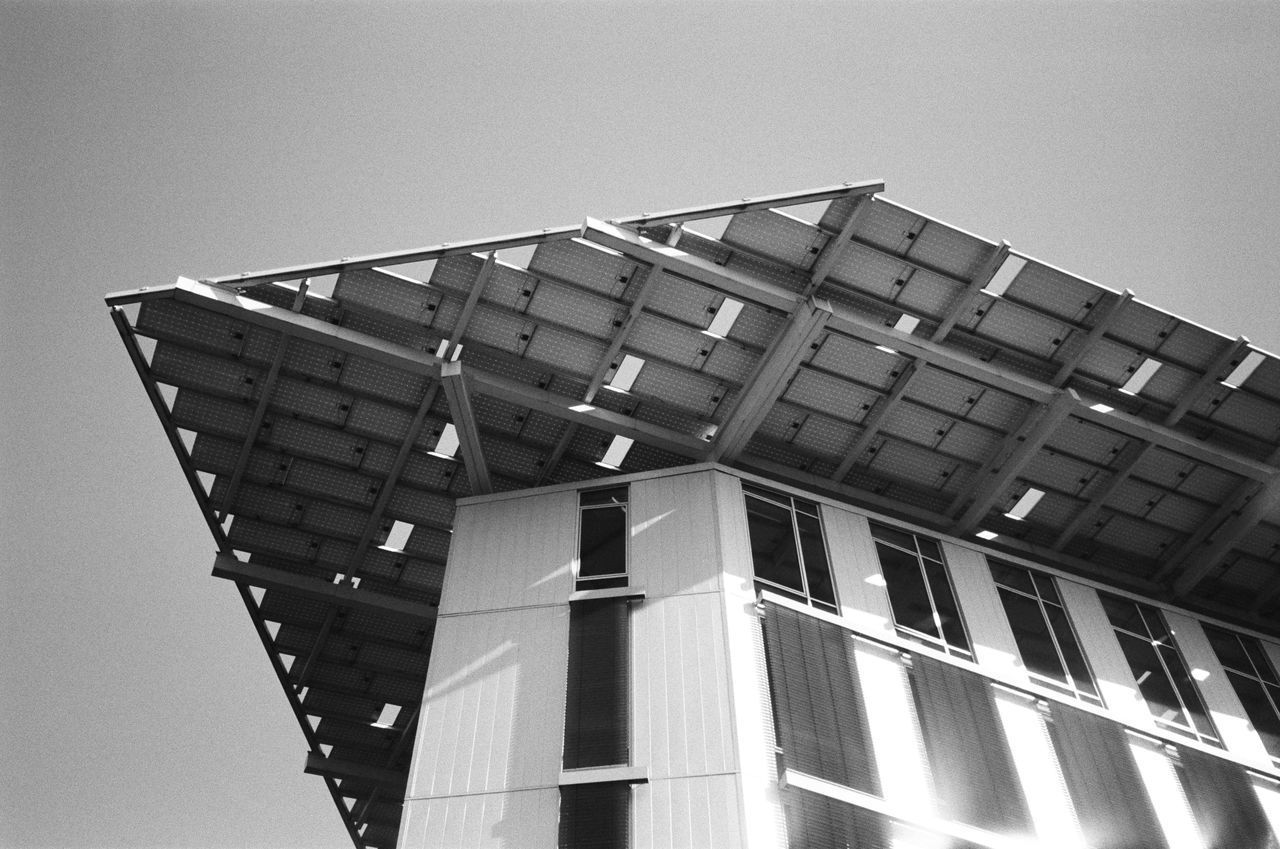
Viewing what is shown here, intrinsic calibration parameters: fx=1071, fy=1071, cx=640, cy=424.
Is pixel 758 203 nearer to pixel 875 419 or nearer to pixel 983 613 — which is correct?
pixel 875 419

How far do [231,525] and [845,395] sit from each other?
45.7ft

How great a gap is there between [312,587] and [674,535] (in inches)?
366

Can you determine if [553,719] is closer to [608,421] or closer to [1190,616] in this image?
[608,421]

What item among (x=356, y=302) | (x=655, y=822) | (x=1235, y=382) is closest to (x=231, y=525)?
(x=356, y=302)

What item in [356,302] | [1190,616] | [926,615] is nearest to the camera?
[356,302]

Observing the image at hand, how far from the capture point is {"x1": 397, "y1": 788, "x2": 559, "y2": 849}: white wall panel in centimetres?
1708

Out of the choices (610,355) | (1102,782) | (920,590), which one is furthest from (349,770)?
(1102,782)

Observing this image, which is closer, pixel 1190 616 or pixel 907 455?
pixel 907 455

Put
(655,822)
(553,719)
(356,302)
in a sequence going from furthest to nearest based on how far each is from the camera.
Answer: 1. (356,302)
2. (553,719)
3. (655,822)

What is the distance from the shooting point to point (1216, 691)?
23984mm

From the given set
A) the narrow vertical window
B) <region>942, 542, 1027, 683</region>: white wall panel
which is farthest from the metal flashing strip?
<region>942, 542, 1027, 683</region>: white wall panel

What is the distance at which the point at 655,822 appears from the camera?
662 inches

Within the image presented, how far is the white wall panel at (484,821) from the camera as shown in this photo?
1708 cm

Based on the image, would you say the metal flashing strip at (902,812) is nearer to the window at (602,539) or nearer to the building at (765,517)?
the building at (765,517)
